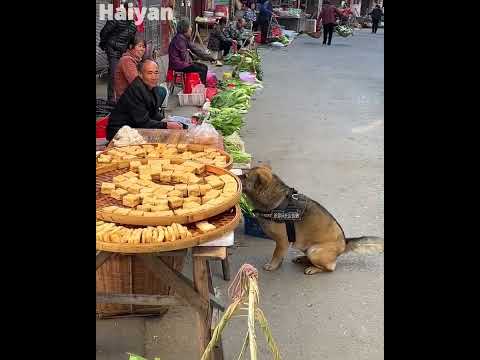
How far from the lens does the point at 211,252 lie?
2572mm

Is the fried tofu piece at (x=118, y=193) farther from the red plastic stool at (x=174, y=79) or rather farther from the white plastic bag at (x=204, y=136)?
the red plastic stool at (x=174, y=79)

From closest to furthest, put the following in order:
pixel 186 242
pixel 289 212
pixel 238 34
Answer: pixel 186 242, pixel 289 212, pixel 238 34

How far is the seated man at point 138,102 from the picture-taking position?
4.66 m

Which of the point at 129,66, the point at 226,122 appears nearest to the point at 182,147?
the point at 129,66

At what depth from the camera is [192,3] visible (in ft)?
48.7

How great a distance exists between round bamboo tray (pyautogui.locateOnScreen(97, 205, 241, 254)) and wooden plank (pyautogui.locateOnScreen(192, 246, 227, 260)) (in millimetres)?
80

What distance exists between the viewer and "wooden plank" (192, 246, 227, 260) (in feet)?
8.38

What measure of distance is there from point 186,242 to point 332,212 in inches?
118

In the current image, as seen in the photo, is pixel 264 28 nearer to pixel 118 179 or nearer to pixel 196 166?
pixel 196 166

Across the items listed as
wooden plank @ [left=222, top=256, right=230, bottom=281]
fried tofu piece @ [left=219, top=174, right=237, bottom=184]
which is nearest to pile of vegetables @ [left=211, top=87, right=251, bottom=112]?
wooden plank @ [left=222, top=256, right=230, bottom=281]

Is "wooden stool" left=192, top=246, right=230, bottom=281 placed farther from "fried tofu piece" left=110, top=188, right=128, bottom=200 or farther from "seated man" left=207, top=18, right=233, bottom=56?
"seated man" left=207, top=18, right=233, bottom=56

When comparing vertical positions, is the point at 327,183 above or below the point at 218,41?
below
